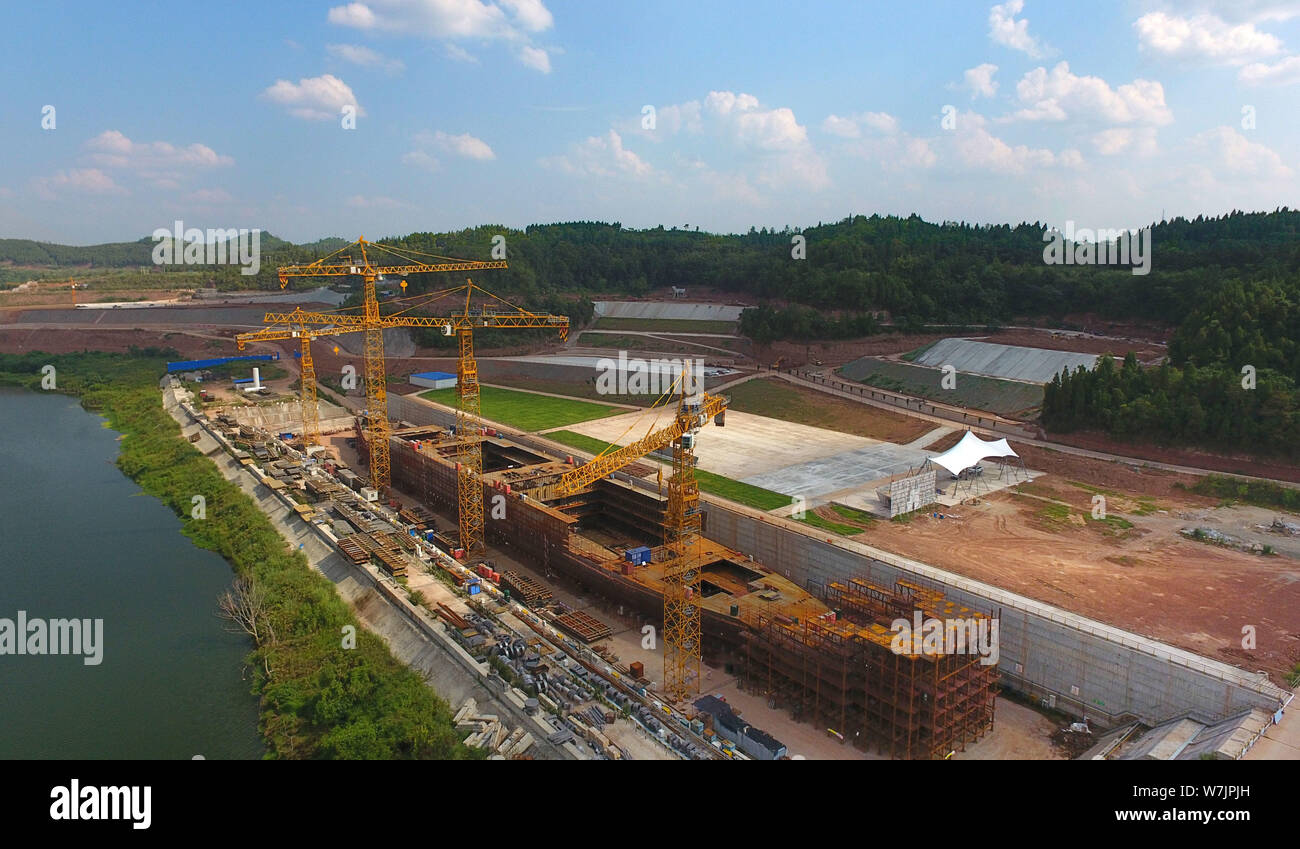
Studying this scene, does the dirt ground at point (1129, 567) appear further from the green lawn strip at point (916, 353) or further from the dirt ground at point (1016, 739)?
the green lawn strip at point (916, 353)

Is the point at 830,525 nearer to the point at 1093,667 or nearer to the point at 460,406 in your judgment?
the point at 1093,667

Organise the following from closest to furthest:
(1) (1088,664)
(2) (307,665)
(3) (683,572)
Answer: (1) (1088,664)
(2) (307,665)
(3) (683,572)

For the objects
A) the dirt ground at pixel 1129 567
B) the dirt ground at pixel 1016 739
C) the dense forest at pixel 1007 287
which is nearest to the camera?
the dirt ground at pixel 1016 739

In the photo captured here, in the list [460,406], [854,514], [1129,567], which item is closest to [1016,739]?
[1129,567]

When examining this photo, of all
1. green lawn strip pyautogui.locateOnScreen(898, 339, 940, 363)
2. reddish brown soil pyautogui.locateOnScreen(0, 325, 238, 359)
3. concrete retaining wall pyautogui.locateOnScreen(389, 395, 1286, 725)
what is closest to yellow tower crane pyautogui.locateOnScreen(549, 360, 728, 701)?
concrete retaining wall pyautogui.locateOnScreen(389, 395, 1286, 725)

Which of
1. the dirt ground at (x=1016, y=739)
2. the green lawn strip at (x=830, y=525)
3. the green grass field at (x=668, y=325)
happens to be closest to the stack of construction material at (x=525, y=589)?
the green lawn strip at (x=830, y=525)

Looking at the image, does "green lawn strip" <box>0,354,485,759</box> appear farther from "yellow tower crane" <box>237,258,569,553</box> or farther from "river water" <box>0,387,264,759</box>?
"yellow tower crane" <box>237,258,569,553</box>
